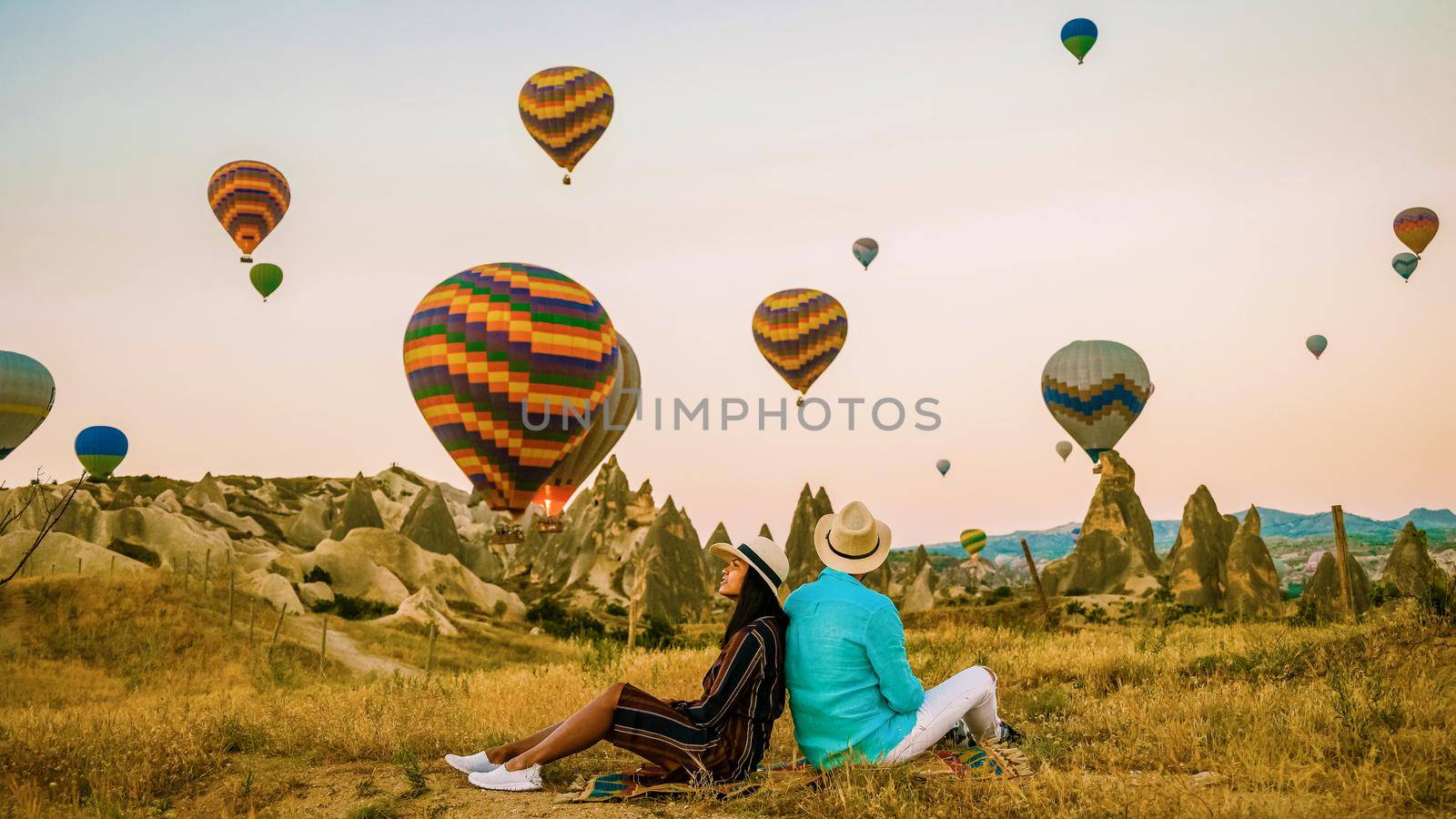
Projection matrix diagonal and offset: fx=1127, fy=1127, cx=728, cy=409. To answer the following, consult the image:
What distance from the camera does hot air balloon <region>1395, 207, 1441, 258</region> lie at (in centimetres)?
4634

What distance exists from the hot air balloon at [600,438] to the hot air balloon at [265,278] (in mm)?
19812

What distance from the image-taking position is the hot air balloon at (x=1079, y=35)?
39.1 metres

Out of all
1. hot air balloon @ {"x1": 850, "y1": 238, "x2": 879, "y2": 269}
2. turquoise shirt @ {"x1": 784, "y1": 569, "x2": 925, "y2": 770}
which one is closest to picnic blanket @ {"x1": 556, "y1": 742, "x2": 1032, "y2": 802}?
turquoise shirt @ {"x1": 784, "y1": 569, "x2": 925, "y2": 770}

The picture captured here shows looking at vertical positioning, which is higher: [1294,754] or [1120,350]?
[1120,350]

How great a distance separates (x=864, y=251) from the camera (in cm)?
4994

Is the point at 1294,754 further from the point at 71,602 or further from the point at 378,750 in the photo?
the point at 71,602

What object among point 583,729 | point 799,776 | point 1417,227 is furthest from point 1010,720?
point 1417,227

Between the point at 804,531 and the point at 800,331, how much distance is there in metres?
30.5

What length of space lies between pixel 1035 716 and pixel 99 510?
7350 centimetres

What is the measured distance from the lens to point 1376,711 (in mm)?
7277

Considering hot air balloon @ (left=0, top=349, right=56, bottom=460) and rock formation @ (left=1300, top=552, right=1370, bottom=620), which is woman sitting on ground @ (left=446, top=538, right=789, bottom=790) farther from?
hot air balloon @ (left=0, top=349, right=56, bottom=460)

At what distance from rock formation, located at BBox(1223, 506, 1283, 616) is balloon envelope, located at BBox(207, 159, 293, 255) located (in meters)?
40.2

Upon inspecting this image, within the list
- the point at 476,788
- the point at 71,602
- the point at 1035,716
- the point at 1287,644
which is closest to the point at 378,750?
the point at 476,788

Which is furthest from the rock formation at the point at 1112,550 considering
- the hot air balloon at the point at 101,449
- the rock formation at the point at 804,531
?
the hot air balloon at the point at 101,449
